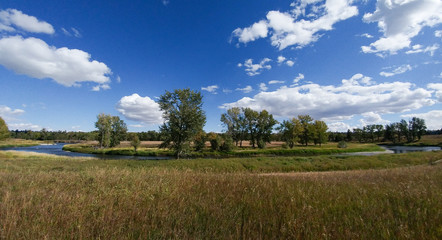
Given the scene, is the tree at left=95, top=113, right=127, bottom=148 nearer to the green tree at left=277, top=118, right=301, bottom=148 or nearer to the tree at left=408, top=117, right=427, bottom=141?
the green tree at left=277, top=118, right=301, bottom=148

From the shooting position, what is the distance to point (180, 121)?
34281mm

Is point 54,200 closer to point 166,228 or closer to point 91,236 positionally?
point 91,236

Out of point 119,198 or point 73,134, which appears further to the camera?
point 73,134

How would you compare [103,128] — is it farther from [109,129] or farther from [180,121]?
[180,121]

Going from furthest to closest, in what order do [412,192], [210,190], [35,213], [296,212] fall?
[210,190] < [412,192] < [296,212] < [35,213]

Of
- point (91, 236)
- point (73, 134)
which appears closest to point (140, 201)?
point (91, 236)

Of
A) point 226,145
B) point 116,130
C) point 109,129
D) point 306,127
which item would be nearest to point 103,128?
point 109,129

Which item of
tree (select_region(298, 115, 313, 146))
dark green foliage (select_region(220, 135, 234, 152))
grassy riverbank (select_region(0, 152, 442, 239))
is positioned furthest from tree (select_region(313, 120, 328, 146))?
grassy riverbank (select_region(0, 152, 442, 239))

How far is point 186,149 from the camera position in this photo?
34.3m

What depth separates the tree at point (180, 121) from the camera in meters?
34.0

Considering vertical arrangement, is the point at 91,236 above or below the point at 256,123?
below

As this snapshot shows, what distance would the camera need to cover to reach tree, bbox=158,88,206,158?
3400 cm

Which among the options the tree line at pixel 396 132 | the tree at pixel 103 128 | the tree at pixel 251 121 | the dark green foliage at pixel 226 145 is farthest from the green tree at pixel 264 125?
the tree line at pixel 396 132

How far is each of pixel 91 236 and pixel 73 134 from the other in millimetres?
241717
